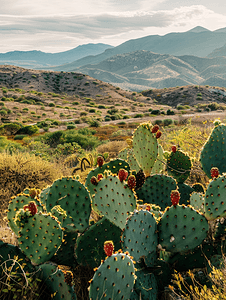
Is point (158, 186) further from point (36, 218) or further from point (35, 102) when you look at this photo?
point (35, 102)

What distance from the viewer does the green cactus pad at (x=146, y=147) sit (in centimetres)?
368

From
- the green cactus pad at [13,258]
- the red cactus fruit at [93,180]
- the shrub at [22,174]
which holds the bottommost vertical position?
the shrub at [22,174]

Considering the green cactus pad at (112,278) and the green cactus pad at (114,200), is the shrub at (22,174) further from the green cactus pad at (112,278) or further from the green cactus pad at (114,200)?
the green cactus pad at (112,278)

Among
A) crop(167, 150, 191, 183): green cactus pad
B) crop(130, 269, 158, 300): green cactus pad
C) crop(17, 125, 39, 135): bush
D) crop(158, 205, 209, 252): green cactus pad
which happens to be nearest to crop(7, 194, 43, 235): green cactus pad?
crop(130, 269, 158, 300): green cactus pad

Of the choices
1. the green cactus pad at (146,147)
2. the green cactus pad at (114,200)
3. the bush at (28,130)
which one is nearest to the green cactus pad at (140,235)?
the green cactus pad at (114,200)

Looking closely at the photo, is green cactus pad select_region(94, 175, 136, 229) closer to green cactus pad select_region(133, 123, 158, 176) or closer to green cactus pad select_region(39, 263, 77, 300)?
green cactus pad select_region(39, 263, 77, 300)

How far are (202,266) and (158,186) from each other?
3.65 ft

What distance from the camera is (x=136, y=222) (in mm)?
2182

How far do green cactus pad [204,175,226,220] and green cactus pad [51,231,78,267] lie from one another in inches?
60.5

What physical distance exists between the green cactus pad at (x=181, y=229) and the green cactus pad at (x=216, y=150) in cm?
142

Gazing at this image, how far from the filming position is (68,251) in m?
2.87

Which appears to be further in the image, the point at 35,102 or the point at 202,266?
the point at 35,102

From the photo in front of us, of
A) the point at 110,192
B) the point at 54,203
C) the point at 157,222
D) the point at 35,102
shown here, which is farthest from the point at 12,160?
the point at 35,102

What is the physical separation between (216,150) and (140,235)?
1.94 meters
